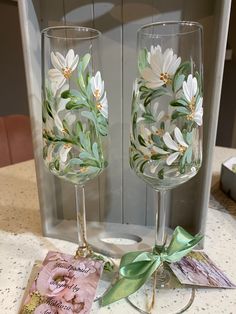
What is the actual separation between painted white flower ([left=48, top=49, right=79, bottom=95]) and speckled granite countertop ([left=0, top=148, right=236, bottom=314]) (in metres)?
0.30

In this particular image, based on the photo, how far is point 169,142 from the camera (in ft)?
1.44

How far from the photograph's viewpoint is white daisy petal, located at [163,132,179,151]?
437 mm

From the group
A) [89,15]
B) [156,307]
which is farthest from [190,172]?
[89,15]

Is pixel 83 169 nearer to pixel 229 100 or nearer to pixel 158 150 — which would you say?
pixel 158 150

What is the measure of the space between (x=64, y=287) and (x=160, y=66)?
319mm

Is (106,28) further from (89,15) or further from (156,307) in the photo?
(156,307)

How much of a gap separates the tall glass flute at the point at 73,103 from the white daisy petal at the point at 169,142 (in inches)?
3.9

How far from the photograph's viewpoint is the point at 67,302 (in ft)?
1.53

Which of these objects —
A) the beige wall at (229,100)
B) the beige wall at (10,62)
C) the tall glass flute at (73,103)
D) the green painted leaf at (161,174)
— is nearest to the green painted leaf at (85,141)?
the tall glass flute at (73,103)

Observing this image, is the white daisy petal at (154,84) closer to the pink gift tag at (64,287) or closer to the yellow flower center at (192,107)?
the yellow flower center at (192,107)

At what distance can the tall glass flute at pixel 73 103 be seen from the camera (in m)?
0.47

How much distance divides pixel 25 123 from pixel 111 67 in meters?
0.65

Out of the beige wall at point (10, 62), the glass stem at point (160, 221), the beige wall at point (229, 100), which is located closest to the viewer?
the glass stem at point (160, 221)

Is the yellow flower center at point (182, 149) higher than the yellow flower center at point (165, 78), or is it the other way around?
the yellow flower center at point (165, 78)
